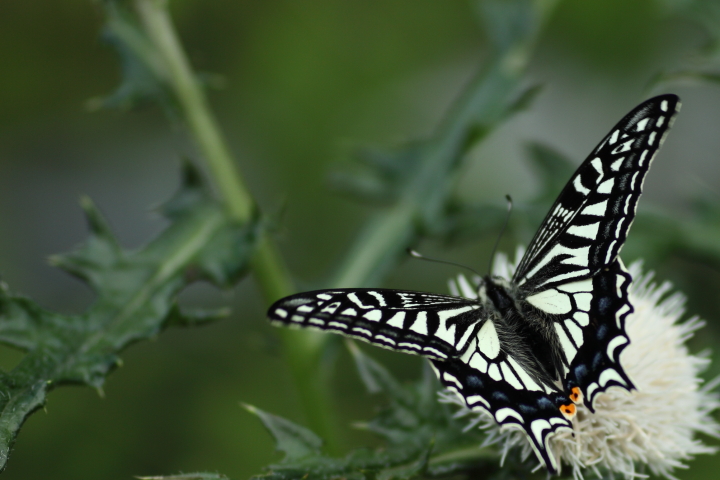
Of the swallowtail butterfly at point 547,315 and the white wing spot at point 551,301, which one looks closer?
the swallowtail butterfly at point 547,315

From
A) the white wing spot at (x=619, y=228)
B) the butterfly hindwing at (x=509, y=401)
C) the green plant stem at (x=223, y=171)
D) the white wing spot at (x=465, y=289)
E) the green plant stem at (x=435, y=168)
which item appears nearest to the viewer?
the butterfly hindwing at (x=509, y=401)

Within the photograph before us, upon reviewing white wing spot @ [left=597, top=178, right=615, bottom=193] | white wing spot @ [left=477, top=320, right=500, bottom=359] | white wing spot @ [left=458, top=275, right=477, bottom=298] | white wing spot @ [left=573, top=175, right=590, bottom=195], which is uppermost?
white wing spot @ [left=573, top=175, right=590, bottom=195]

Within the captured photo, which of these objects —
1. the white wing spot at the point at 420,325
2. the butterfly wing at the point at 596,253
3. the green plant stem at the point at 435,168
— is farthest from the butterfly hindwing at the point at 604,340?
the green plant stem at the point at 435,168

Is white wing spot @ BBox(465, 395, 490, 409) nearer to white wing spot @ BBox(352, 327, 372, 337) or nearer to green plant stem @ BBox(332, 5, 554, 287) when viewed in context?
white wing spot @ BBox(352, 327, 372, 337)

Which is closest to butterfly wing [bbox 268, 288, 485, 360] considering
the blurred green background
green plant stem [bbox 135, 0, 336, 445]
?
green plant stem [bbox 135, 0, 336, 445]

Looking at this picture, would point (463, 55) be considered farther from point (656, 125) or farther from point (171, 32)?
point (656, 125)

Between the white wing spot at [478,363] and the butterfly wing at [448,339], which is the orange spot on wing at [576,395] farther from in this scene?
the white wing spot at [478,363]

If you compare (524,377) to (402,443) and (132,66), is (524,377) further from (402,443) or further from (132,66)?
(132,66)
